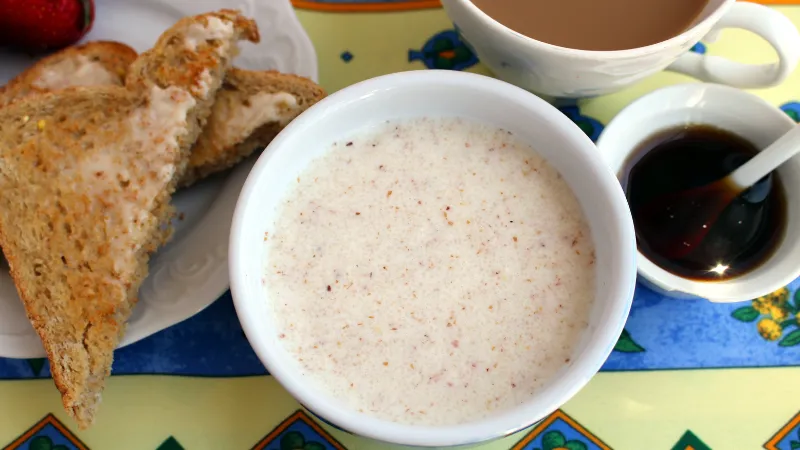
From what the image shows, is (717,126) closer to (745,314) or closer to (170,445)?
(745,314)

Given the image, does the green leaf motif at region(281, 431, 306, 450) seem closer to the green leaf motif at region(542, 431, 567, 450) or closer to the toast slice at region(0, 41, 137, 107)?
the green leaf motif at region(542, 431, 567, 450)

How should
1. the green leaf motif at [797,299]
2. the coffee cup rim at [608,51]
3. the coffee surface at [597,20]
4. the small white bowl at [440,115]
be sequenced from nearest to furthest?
the small white bowl at [440,115]
the coffee cup rim at [608,51]
the coffee surface at [597,20]
the green leaf motif at [797,299]

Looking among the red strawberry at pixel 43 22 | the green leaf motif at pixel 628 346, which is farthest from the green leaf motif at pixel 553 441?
the red strawberry at pixel 43 22

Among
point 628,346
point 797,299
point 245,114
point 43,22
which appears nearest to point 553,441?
point 628,346

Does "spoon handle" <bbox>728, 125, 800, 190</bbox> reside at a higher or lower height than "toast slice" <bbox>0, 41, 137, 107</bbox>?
higher

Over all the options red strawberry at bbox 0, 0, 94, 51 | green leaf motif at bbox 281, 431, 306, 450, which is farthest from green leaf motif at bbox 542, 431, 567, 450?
red strawberry at bbox 0, 0, 94, 51

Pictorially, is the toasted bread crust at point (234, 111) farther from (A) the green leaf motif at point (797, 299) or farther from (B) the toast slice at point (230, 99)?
(A) the green leaf motif at point (797, 299)

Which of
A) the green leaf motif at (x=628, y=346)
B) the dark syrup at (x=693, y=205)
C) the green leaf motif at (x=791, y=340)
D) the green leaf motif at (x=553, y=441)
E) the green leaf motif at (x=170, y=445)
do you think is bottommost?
the green leaf motif at (x=170, y=445)
